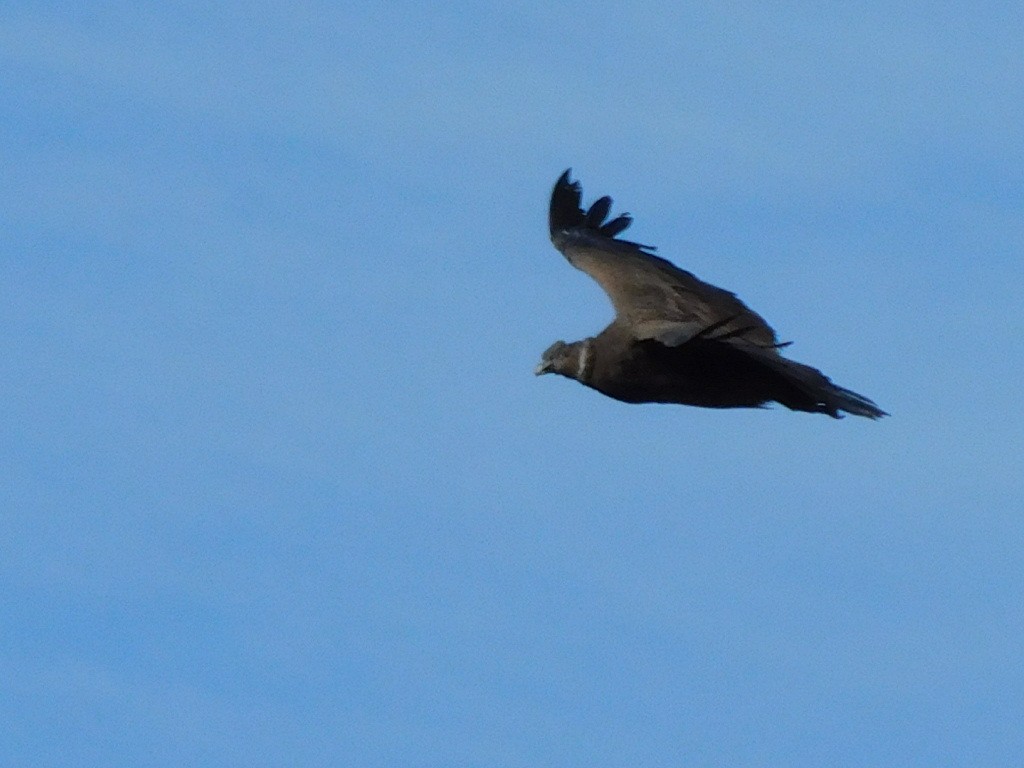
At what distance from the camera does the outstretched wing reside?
1572cm

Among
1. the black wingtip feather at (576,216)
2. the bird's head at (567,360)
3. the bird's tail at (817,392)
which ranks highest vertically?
the black wingtip feather at (576,216)

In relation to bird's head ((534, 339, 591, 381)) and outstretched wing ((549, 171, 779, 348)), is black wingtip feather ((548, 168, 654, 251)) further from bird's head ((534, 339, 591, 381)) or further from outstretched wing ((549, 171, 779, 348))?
bird's head ((534, 339, 591, 381))

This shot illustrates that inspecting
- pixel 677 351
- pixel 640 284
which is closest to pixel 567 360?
pixel 640 284

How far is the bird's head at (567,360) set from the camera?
1614cm

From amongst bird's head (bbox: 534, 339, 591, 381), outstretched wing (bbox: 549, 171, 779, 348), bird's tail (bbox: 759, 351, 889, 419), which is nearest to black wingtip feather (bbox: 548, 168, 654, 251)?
outstretched wing (bbox: 549, 171, 779, 348)

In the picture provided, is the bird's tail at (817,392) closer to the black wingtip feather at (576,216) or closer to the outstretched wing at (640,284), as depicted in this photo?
the outstretched wing at (640,284)

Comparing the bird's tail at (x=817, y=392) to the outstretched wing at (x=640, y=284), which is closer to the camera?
the bird's tail at (x=817, y=392)

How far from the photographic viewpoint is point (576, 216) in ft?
62.9

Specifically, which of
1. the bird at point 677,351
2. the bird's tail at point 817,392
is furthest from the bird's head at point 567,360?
the bird's tail at point 817,392

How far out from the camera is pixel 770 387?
49.5ft

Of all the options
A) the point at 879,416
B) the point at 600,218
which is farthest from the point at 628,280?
the point at 879,416

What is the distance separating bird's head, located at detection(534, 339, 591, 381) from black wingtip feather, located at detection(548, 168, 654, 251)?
206cm

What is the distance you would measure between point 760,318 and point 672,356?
1.95m

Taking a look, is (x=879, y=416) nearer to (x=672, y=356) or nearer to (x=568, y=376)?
(x=672, y=356)
